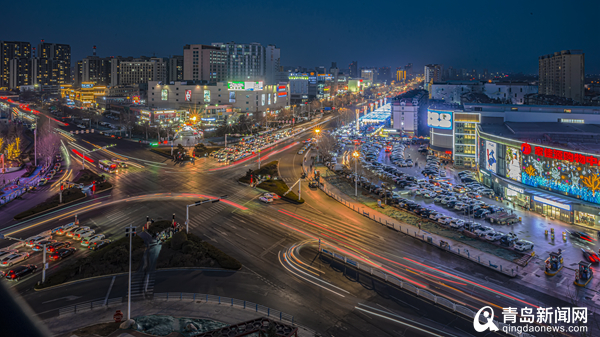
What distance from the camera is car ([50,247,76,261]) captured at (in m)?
24.8

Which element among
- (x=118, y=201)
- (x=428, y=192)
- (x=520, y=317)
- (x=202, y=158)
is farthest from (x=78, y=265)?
(x=202, y=158)

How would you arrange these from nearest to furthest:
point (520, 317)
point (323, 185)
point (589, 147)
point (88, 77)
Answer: point (520, 317)
point (589, 147)
point (323, 185)
point (88, 77)

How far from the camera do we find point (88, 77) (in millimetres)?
174750

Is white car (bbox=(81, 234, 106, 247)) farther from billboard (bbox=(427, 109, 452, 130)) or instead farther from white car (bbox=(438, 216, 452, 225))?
billboard (bbox=(427, 109, 452, 130))

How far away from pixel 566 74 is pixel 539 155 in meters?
89.2

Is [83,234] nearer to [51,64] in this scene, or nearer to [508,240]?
[508,240]

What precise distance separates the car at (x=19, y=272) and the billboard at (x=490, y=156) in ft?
138

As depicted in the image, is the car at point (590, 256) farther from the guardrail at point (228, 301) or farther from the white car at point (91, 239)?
the white car at point (91, 239)

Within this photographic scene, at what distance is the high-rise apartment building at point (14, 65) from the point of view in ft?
541

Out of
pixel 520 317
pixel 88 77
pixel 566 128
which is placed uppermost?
pixel 88 77

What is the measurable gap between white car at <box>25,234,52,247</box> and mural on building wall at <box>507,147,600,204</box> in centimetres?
4112

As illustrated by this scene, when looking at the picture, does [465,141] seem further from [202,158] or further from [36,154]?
[36,154]

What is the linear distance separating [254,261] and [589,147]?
33057mm

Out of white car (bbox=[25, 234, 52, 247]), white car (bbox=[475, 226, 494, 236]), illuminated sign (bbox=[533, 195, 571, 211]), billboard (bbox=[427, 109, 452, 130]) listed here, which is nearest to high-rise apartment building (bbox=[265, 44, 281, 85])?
billboard (bbox=[427, 109, 452, 130])
